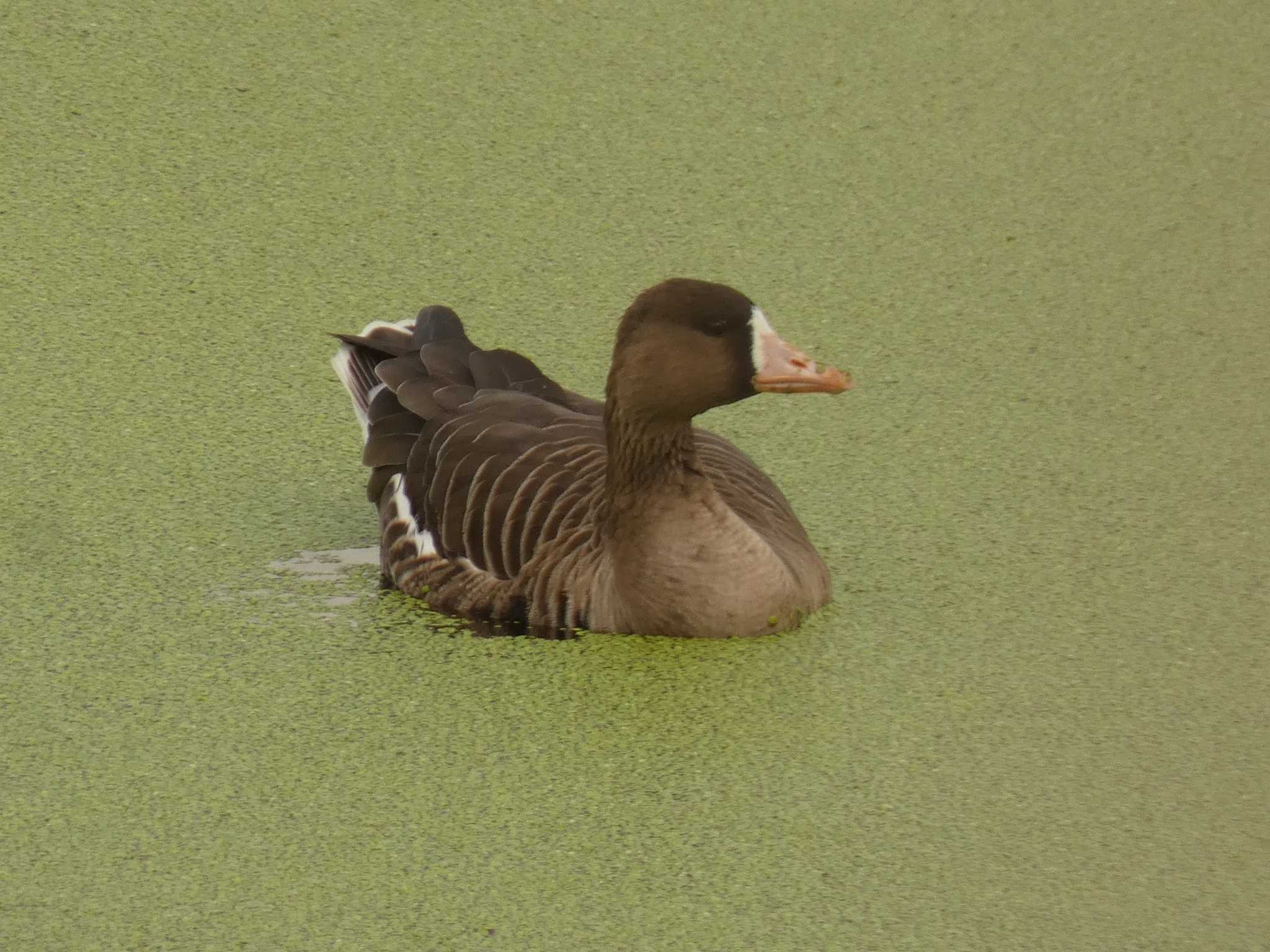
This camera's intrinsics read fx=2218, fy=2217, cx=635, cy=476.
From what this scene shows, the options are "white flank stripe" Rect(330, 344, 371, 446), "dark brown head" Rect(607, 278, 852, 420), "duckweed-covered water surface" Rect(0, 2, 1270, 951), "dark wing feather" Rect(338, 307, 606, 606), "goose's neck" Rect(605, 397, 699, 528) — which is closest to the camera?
"duckweed-covered water surface" Rect(0, 2, 1270, 951)

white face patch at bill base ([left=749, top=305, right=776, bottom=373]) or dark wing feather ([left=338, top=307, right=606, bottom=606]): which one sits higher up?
white face patch at bill base ([left=749, top=305, right=776, bottom=373])

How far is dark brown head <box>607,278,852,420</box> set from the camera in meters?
3.67

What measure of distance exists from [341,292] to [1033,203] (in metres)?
1.76

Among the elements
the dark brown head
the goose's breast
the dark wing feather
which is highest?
the dark brown head

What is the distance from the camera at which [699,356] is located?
3711 millimetres

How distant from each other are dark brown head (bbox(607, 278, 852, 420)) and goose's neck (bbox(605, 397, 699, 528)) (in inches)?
0.9

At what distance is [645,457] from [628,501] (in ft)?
0.27

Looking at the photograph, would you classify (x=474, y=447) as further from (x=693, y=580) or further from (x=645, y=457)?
(x=693, y=580)

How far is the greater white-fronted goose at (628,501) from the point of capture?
12.2ft

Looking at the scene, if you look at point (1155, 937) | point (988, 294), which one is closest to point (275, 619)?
point (1155, 937)

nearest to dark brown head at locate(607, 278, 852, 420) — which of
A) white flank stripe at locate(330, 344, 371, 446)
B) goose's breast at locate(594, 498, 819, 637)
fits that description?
goose's breast at locate(594, 498, 819, 637)

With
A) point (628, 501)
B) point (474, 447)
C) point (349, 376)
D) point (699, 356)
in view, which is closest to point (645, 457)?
point (628, 501)

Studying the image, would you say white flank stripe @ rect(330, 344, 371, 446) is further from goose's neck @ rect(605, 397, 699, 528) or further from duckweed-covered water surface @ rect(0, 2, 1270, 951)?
goose's neck @ rect(605, 397, 699, 528)

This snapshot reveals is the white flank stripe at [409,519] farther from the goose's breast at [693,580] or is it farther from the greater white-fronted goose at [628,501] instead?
the goose's breast at [693,580]
